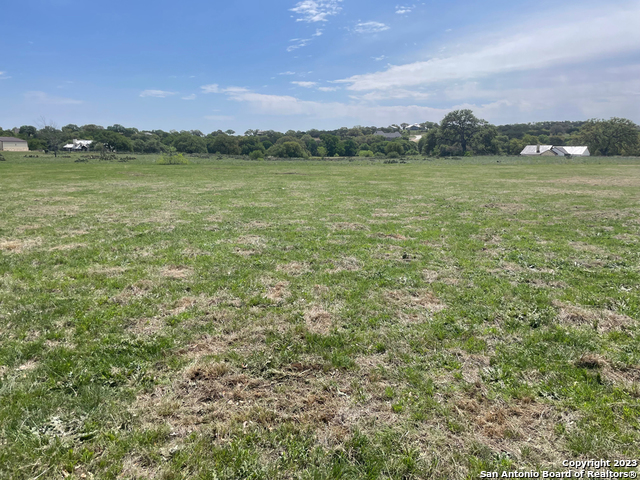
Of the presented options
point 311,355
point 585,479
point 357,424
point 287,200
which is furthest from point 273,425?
point 287,200

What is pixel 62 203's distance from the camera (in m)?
20.2

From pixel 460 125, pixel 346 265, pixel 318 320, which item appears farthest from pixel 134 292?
pixel 460 125

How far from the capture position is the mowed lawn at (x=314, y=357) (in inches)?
141

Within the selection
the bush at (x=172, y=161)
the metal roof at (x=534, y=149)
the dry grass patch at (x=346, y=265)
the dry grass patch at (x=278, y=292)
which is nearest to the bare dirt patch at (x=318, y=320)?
the dry grass patch at (x=278, y=292)

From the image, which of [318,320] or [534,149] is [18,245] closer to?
[318,320]

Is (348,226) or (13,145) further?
(13,145)

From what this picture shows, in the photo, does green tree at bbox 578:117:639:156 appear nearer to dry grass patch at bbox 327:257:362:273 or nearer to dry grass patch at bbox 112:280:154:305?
dry grass patch at bbox 327:257:362:273

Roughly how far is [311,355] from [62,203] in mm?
21722

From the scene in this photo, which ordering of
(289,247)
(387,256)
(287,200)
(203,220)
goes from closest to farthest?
1. (387,256)
2. (289,247)
3. (203,220)
4. (287,200)

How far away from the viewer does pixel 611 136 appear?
11681 centimetres

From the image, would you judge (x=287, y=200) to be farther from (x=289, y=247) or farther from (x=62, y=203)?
(x=62, y=203)

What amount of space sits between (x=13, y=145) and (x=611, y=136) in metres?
211

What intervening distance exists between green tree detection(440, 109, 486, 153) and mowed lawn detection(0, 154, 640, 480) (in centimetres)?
12268

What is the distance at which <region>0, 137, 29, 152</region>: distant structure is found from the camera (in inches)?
4624
